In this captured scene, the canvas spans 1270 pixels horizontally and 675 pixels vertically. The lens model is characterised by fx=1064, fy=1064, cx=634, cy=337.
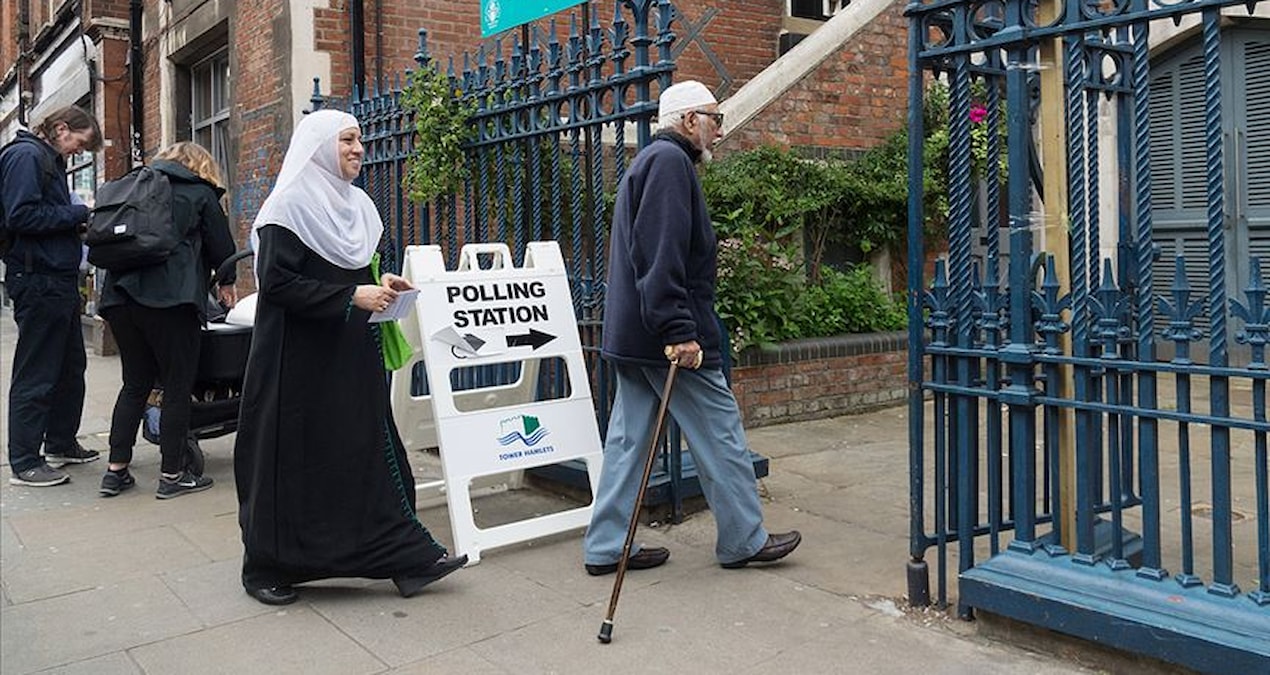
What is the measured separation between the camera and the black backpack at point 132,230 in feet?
18.2

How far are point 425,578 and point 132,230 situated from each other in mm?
2708

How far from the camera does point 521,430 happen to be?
483cm

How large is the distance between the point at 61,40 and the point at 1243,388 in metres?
15.8

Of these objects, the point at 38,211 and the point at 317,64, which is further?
the point at 317,64

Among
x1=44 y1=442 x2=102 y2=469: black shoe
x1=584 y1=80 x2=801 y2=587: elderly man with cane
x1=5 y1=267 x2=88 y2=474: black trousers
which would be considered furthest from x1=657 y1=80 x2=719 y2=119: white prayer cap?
x1=44 y1=442 x2=102 y2=469: black shoe

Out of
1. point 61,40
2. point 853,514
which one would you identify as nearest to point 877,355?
point 853,514

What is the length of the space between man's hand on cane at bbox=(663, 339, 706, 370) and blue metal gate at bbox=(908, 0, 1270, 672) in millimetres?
797

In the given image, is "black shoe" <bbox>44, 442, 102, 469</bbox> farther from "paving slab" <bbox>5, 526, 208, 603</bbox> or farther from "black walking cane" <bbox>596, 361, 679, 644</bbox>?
"black walking cane" <bbox>596, 361, 679, 644</bbox>

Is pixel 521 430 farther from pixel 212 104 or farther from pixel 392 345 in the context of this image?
pixel 212 104

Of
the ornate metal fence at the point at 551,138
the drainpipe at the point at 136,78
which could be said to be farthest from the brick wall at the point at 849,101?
the drainpipe at the point at 136,78

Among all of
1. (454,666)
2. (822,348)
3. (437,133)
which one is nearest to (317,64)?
(437,133)

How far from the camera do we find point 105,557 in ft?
15.8

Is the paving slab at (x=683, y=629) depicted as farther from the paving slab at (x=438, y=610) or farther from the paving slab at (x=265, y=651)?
the paving slab at (x=265, y=651)

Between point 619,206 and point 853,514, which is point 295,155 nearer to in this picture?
point 619,206
